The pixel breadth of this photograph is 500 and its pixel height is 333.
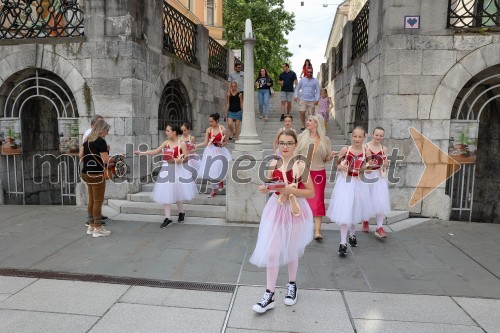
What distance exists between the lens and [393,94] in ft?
24.9

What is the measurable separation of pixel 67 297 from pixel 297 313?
2.48m

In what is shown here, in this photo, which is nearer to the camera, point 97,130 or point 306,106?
point 97,130

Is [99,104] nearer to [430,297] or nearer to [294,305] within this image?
[294,305]

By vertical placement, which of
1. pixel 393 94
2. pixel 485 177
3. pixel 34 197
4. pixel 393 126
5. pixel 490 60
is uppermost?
pixel 490 60

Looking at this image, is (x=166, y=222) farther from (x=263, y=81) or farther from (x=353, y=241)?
(x=263, y=81)

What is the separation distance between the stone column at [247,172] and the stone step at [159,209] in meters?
0.54

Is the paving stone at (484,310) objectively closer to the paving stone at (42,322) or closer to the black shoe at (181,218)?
the paving stone at (42,322)

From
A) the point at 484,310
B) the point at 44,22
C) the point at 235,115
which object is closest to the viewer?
the point at 484,310

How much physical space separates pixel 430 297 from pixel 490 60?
5.57 m

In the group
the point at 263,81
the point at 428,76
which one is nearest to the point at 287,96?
the point at 263,81

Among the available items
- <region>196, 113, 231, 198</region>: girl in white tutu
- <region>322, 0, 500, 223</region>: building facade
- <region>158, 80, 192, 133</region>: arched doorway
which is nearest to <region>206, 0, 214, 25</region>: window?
<region>158, 80, 192, 133</region>: arched doorway

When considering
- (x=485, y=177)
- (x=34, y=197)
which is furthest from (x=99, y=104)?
(x=485, y=177)

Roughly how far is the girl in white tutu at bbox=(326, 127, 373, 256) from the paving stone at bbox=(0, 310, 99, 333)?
3475 mm

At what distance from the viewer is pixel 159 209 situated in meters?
7.66
